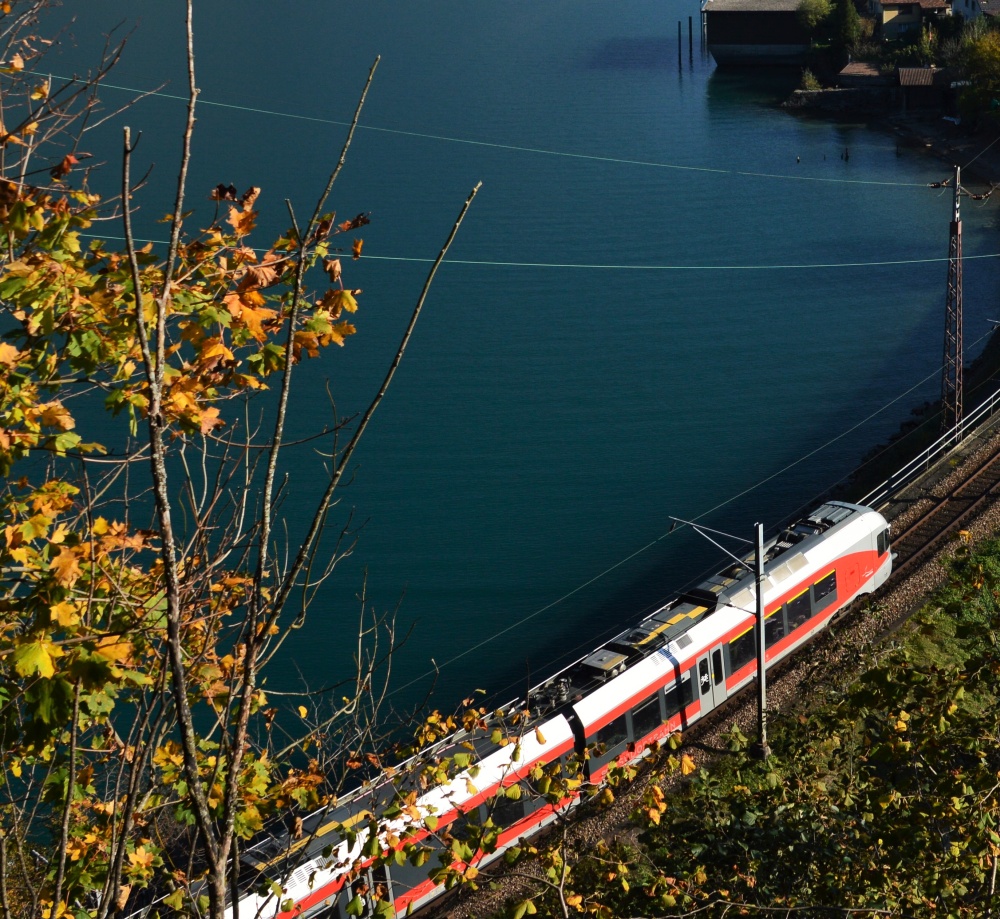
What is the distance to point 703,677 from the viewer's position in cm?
1752

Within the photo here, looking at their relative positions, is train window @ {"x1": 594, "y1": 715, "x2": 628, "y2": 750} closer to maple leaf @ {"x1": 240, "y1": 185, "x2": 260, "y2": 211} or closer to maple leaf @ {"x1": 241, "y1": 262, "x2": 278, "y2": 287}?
maple leaf @ {"x1": 240, "y1": 185, "x2": 260, "y2": 211}

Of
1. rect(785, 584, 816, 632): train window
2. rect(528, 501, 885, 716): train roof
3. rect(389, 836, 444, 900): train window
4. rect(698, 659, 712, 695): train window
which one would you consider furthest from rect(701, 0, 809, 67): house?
rect(389, 836, 444, 900): train window

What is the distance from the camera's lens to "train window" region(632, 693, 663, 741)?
54.0 feet

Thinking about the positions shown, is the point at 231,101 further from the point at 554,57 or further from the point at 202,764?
the point at 202,764

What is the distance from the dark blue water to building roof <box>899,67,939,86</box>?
17.2 ft

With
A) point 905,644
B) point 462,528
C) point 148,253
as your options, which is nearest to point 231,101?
point 462,528

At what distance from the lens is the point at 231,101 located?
58.4m

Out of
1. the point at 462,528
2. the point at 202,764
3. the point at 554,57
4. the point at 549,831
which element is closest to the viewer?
the point at 202,764

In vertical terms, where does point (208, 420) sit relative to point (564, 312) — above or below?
above

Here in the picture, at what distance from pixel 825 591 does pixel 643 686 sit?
4.84 meters

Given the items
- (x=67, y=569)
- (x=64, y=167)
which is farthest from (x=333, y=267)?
(x=67, y=569)

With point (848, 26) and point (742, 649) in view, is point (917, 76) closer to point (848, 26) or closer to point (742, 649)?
point (848, 26)

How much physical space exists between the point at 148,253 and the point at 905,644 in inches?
636

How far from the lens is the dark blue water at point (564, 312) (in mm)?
25609
